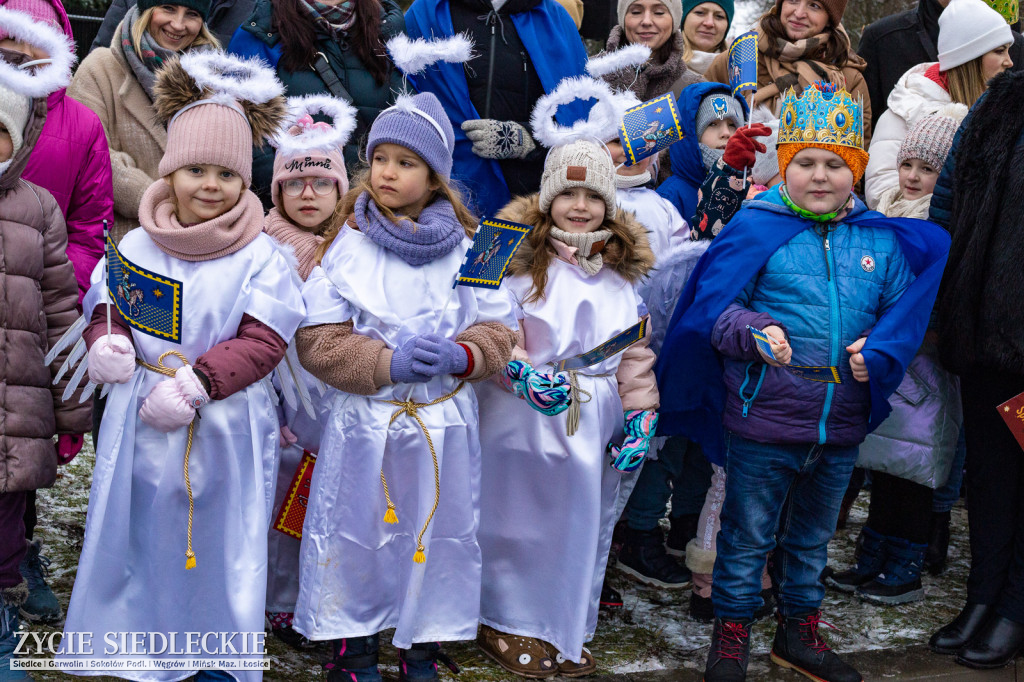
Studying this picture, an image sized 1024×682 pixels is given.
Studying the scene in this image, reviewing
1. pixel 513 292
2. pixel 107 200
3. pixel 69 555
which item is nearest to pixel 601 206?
pixel 513 292

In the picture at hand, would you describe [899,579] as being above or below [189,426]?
below

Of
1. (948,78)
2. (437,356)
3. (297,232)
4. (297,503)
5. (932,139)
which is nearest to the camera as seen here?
(437,356)

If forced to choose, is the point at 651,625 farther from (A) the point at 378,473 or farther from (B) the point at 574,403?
(A) the point at 378,473

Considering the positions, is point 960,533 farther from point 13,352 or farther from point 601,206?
point 13,352

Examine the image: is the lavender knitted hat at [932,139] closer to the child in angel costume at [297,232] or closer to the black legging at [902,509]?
the black legging at [902,509]

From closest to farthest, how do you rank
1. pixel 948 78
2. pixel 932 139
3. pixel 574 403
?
pixel 574 403 → pixel 932 139 → pixel 948 78

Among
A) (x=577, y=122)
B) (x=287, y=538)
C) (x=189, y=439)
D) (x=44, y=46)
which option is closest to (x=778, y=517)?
(x=577, y=122)

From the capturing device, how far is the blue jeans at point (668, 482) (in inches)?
188

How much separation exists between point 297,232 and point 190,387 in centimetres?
116

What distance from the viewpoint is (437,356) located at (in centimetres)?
345

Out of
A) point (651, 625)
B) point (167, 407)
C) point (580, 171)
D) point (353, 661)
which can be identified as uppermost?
point (580, 171)

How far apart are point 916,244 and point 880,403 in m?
0.62

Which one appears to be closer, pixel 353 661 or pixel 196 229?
pixel 196 229

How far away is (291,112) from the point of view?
154 inches
